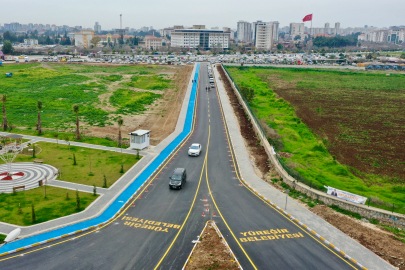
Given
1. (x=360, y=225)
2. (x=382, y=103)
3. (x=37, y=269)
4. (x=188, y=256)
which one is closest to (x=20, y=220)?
(x=37, y=269)

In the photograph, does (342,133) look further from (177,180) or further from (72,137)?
(72,137)

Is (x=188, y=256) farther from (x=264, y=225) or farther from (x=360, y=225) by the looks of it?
(x=360, y=225)

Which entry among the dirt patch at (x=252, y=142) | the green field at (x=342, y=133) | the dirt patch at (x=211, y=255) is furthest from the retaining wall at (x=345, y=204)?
the dirt patch at (x=211, y=255)

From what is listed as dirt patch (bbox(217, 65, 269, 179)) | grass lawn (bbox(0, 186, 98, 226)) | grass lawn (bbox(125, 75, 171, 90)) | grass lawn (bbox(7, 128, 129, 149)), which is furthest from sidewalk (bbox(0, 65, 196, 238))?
grass lawn (bbox(125, 75, 171, 90))

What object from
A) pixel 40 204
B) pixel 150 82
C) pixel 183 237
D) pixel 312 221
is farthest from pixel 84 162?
pixel 150 82

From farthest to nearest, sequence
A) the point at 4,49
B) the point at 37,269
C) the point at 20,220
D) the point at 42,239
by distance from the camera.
Result: the point at 4,49, the point at 20,220, the point at 42,239, the point at 37,269

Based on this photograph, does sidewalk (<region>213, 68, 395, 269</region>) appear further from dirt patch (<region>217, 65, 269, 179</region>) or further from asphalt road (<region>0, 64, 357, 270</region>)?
asphalt road (<region>0, 64, 357, 270</region>)
